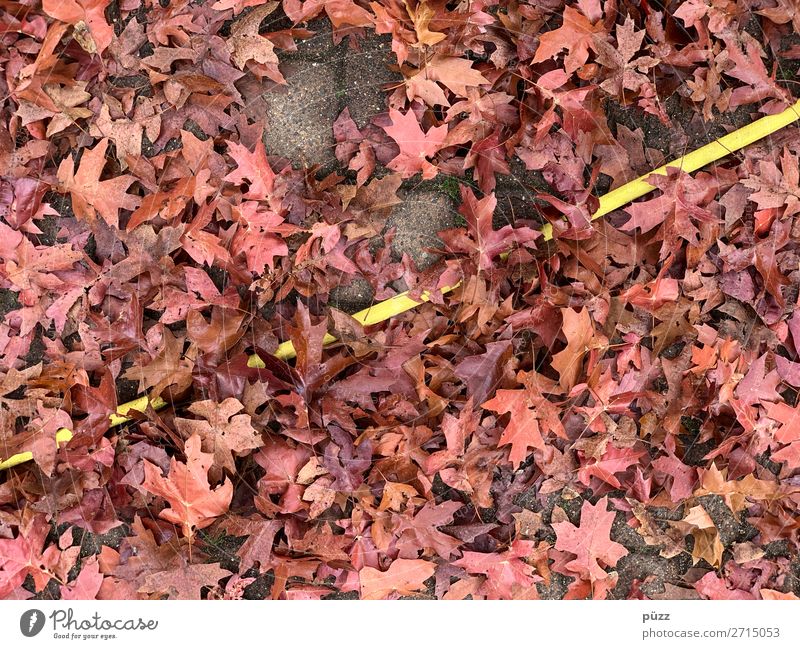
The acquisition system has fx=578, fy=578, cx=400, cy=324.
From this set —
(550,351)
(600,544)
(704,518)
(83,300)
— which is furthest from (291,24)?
(704,518)

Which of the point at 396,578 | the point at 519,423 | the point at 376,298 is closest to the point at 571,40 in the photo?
the point at 376,298

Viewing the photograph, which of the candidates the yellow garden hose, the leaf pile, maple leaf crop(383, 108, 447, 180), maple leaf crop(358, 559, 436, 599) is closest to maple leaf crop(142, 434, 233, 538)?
the leaf pile

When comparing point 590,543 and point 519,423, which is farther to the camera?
point 590,543

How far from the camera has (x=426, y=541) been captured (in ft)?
5.62

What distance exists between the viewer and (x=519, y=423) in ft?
5.50

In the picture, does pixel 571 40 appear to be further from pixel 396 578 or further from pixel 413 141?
pixel 396 578

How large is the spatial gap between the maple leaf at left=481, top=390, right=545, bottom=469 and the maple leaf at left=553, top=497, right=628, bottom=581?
0.29 metres

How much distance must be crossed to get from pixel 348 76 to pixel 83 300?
3.39 ft

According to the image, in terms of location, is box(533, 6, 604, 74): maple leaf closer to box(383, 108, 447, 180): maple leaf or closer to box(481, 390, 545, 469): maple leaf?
box(383, 108, 447, 180): maple leaf

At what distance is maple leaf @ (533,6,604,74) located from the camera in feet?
5.47

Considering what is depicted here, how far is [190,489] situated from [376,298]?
0.76m

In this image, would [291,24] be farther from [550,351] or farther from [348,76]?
[550,351]

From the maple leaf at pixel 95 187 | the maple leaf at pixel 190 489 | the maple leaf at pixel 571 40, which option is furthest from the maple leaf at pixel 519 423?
the maple leaf at pixel 95 187

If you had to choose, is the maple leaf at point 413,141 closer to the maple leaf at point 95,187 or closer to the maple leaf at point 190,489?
the maple leaf at point 95,187
